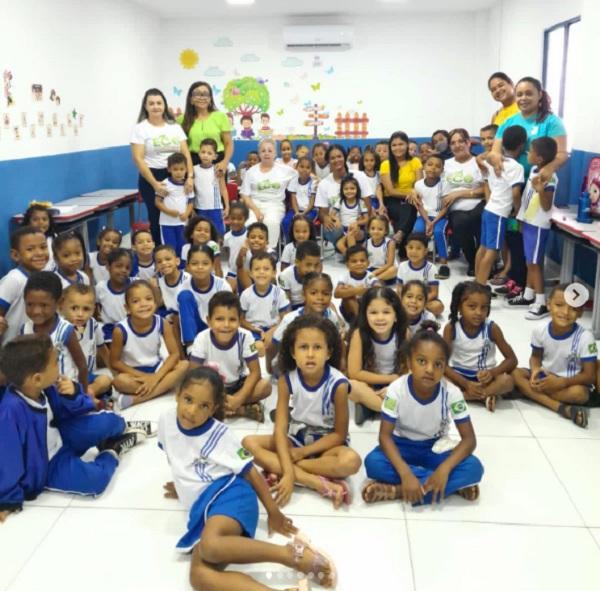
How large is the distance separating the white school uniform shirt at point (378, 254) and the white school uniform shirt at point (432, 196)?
105cm

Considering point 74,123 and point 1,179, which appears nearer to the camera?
point 1,179

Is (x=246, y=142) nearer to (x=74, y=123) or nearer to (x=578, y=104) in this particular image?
(x=74, y=123)

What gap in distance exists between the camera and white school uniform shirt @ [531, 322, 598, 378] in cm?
270

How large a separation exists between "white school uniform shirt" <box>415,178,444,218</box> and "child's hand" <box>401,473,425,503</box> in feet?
12.1

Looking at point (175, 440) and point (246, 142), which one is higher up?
point (246, 142)

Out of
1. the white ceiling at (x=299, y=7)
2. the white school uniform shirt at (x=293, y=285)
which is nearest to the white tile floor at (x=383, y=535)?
the white school uniform shirt at (x=293, y=285)

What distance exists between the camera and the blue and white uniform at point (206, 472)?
1795mm

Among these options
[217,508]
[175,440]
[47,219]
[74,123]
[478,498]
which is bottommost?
[478,498]

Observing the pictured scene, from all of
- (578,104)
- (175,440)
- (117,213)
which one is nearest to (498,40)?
(578,104)

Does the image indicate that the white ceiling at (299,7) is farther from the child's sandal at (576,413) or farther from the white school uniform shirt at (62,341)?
the child's sandal at (576,413)

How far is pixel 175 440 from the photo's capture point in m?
1.89

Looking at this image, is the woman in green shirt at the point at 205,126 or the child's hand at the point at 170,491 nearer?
the child's hand at the point at 170,491

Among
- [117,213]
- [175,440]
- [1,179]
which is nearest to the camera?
[175,440]

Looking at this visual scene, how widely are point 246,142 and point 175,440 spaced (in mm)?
7040
